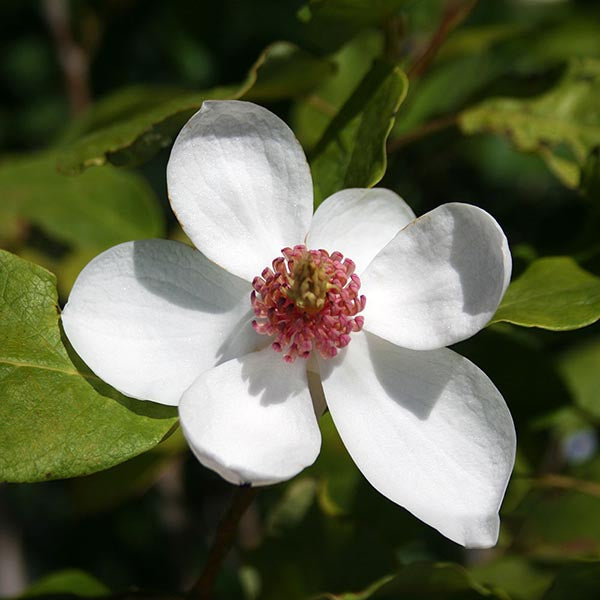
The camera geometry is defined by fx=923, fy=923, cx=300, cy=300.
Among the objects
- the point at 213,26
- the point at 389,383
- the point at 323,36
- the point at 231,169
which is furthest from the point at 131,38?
the point at 389,383

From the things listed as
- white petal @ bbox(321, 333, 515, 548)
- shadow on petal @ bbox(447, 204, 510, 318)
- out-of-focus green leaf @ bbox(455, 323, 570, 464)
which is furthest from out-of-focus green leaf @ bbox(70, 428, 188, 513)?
shadow on petal @ bbox(447, 204, 510, 318)

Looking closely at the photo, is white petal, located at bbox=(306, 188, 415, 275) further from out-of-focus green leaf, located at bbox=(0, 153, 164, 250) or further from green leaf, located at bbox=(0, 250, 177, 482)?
out-of-focus green leaf, located at bbox=(0, 153, 164, 250)

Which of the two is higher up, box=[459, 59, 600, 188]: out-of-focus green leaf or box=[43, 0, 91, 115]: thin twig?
box=[459, 59, 600, 188]: out-of-focus green leaf

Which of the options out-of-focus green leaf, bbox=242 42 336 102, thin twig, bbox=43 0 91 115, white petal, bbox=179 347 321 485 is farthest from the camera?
thin twig, bbox=43 0 91 115

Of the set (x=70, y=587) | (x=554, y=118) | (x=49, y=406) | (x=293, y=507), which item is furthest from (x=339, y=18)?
(x=70, y=587)

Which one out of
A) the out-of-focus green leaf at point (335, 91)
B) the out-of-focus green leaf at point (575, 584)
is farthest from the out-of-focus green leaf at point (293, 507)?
the out-of-focus green leaf at point (335, 91)

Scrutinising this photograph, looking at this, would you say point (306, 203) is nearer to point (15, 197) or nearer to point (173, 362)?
point (173, 362)
